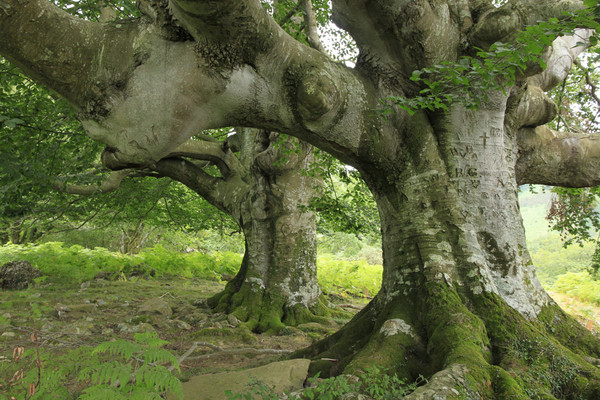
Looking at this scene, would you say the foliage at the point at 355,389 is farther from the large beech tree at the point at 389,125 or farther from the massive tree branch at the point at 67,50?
the massive tree branch at the point at 67,50

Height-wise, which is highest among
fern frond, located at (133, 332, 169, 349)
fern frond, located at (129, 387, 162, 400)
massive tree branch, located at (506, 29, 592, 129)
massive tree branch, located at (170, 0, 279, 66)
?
massive tree branch, located at (506, 29, 592, 129)

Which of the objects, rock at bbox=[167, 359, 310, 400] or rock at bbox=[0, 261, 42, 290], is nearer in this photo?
rock at bbox=[167, 359, 310, 400]

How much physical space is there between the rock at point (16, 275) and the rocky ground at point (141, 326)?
514 millimetres

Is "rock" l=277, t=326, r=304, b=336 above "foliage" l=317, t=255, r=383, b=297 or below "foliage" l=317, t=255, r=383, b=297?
below

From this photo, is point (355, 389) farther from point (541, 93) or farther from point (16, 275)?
point (16, 275)

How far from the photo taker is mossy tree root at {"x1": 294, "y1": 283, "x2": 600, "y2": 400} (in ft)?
7.29

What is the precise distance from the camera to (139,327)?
5.25m

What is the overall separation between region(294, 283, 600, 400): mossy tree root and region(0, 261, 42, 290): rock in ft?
24.4

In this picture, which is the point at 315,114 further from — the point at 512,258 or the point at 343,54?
the point at 343,54

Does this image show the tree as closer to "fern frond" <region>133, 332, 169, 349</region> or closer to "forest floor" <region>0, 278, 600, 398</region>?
"forest floor" <region>0, 278, 600, 398</region>

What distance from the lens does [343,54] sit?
31.1 feet

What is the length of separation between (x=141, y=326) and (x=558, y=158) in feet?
19.6

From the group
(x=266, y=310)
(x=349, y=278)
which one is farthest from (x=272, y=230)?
(x=349, y=278)

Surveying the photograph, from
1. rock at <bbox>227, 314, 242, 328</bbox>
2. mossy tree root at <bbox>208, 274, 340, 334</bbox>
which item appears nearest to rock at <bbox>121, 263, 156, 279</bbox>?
mossy tree root at <bbox>208, 274, 340, 334</bbox>
